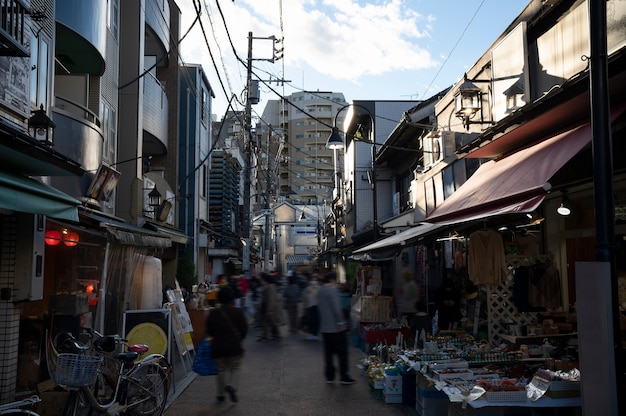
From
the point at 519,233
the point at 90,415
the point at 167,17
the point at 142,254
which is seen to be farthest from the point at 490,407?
the point at 167,17

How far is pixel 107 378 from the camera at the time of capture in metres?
7.40

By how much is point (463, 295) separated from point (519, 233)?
3.19 metres

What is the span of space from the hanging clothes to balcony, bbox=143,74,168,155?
46.0 feet

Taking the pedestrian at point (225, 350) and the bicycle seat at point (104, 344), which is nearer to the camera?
the bicycle seat at point (104, 344)

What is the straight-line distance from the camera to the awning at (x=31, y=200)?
580cm

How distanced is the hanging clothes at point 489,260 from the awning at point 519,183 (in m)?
0.95

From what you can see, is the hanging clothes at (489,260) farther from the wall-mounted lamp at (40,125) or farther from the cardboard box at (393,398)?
the wall-mounted lamp at (40,125)

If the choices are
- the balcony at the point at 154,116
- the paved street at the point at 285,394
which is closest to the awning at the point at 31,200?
the paved street at the point at 285,394

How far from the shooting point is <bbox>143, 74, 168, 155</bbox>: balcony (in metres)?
20.0

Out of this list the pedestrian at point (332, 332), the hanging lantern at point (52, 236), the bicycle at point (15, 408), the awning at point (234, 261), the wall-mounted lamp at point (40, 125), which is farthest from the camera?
the awning at point (234, 261)

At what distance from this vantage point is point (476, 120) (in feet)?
42.7

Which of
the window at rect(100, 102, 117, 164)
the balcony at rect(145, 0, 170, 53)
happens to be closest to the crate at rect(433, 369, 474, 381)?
the window at rect(100, 102, 117, 164)

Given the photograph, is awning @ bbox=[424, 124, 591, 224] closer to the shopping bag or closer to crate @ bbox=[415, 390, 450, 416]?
crate @ bbox=[415, 390, 450, 416]

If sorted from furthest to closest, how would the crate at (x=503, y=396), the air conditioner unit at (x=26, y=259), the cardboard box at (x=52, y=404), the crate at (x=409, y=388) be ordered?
the crate at (x=409, y=388)
the air conditioner unit at (x=26, y=259)
the cardboard box at (x=52, y=404)
the crate at (x=503, y=396)
